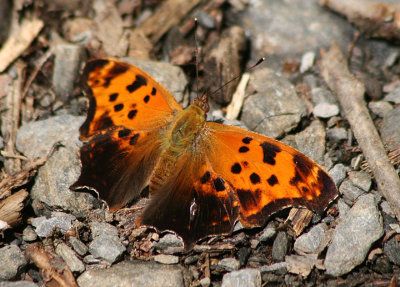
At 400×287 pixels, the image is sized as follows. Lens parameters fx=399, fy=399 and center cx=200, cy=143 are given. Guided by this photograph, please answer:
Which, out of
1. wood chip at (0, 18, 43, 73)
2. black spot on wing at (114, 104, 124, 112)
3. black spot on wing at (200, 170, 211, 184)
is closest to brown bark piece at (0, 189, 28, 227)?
black spot on wing at (114, 104, 124, 112)

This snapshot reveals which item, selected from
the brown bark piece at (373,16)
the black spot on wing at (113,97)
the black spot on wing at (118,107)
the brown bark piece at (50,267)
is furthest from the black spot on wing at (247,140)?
the brown bark piece at (373,16)

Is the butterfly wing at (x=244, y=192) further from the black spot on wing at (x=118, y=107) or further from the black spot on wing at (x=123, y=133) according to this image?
the black spot on wing at (x=118, y=107)

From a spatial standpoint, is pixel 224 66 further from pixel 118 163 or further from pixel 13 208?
pixel 13 208

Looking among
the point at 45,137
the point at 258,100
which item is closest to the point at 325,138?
the point at 258,100

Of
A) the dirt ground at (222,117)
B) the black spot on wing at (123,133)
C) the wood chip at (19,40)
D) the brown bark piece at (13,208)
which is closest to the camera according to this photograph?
the dirt ground at (222,117)

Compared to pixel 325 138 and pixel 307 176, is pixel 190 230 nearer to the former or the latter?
pixel 307 176

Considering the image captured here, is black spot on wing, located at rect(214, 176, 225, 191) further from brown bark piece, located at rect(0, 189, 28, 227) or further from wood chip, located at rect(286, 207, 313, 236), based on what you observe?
brown bark piece, located at rect(0, 189, 28, 227)
